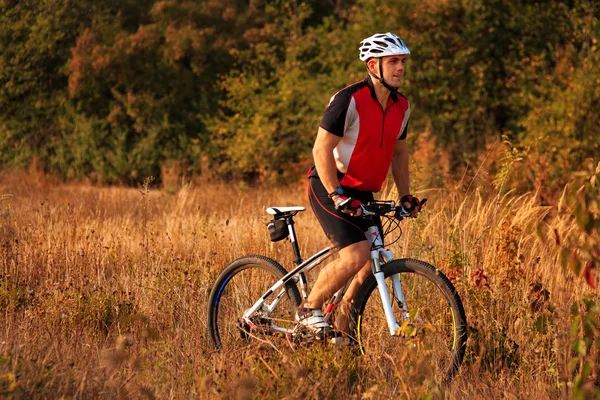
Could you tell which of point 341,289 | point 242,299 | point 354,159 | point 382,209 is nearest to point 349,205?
point 382,209

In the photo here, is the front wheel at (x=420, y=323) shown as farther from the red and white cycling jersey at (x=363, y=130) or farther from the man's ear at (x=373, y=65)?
the man's ear at (x=373, y=65)

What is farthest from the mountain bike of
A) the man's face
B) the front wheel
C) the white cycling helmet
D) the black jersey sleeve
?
the white cycling helmet

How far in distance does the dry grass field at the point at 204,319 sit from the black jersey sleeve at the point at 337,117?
1223 mm

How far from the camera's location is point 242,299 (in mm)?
6250

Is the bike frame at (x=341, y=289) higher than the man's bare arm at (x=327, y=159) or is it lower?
lower

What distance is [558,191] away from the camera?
46.9 ft

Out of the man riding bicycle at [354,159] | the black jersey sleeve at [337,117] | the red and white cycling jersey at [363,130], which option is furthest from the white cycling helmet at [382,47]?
the black jersey sleeve at [337,117]

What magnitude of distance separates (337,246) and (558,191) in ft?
32.9

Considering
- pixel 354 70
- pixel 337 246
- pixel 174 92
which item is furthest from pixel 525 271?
pixel 174 92

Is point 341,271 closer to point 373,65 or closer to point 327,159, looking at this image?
point 327,159

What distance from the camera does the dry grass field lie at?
430cm

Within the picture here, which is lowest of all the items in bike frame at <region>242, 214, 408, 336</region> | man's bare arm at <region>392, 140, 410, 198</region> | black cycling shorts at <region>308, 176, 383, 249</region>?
bike frame at <region>242, 214, 408, 336</region>

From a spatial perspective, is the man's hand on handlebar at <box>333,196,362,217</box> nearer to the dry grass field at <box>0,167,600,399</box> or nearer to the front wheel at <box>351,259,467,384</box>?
the front wheel at <box>351,259,467,384</box>

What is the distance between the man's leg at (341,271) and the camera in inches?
196
